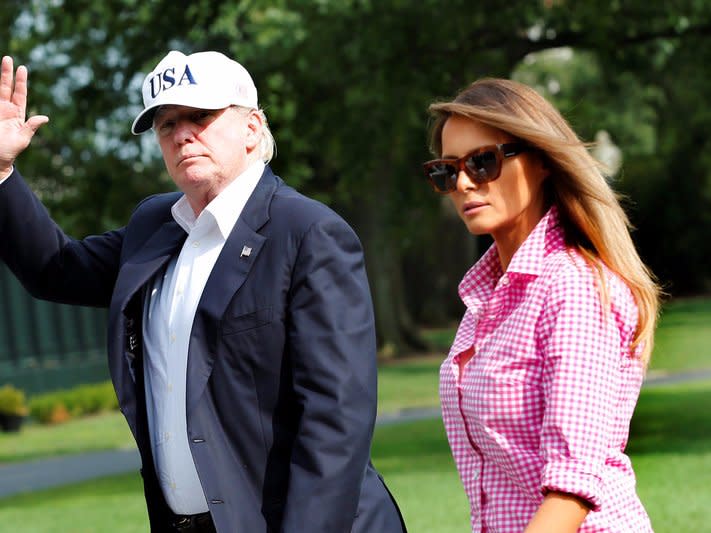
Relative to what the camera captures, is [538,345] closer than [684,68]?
Yes

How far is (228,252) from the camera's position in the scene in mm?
3168

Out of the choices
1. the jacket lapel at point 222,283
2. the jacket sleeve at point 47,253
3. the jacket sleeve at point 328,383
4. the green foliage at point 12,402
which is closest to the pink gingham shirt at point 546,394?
the jacket sleeve at point 328,383

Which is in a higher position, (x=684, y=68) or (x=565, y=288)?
(x=565, y=288)

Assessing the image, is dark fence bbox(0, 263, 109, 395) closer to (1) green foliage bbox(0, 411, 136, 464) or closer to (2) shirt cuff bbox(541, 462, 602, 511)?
(1) green foliage bbox(0, 411, 136, 464)

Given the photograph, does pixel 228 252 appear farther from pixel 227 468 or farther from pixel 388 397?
pixel 388 397

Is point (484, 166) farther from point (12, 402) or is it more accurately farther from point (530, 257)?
point (12, 402)

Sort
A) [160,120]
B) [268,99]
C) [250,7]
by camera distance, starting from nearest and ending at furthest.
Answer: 1. [160,120]
2. [268,99]
3. [250,7]

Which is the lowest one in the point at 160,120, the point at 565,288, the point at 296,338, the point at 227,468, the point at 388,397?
the point at 388,397

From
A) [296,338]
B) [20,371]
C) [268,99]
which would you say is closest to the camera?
[296,338]

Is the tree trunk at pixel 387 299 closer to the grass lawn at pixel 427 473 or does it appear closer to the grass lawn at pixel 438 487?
the grass lawn at pixel 427 473

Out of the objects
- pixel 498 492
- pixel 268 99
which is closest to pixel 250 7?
pixel 268 99

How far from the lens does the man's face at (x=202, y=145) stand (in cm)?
321

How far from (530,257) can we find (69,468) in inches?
608

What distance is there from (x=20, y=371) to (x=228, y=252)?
2397 cm
